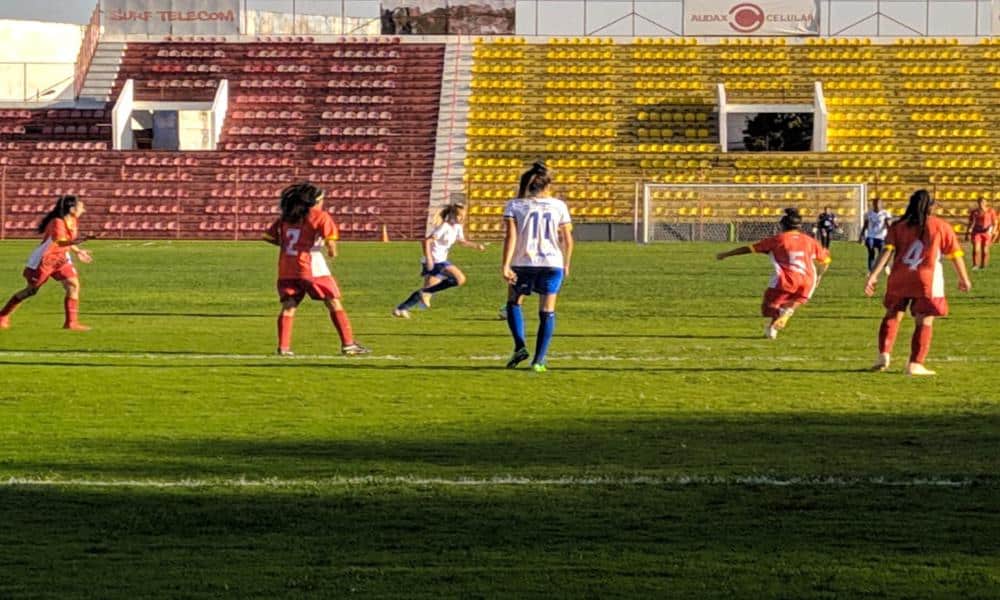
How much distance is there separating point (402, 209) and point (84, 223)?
10.3 meters

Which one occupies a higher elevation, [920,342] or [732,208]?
[732,208]

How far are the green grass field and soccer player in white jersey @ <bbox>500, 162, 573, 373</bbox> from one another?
68cm

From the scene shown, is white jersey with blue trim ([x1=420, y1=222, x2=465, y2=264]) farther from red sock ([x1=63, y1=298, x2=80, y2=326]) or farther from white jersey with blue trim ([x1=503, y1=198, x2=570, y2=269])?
white jersey with blue trim ([x1=503, y1=198, x2=570, y2=269])

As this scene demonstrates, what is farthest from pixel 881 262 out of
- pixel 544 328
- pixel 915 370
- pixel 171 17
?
pixel 171 17

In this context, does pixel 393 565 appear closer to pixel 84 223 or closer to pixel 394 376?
pixel 394 376

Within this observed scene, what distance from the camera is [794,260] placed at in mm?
23188

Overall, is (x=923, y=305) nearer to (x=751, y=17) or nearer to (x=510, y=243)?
(x=510, y=243)

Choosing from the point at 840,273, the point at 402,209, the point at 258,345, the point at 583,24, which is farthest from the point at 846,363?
the point at 583,24

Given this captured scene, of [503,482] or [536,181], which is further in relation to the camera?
[536,181]

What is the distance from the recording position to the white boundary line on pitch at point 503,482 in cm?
1065

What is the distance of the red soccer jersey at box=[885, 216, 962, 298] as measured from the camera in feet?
55.7

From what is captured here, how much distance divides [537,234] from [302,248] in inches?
119

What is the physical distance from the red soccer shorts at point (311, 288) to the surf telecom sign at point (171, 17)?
54.0 meters

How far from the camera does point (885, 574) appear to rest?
27.0 ft
